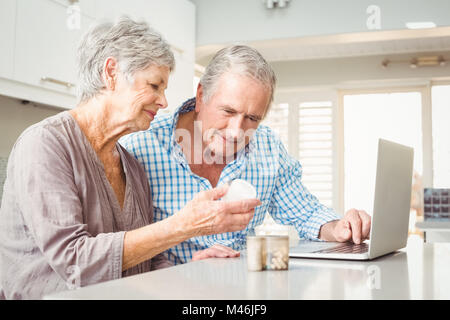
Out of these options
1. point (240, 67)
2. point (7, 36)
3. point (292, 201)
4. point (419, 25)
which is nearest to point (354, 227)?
point (292, 201)

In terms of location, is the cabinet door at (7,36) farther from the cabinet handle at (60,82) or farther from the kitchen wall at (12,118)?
the kitchen wall at (12,118)

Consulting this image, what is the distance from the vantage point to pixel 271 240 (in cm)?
95

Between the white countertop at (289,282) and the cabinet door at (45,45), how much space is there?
1.70 metres

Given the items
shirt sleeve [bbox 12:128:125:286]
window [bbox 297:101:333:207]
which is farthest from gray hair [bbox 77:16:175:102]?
window [bbox 297:101:333:207]

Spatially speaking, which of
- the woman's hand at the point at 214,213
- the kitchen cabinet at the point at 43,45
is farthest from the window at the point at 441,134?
the woman's hand at the point at 214,213

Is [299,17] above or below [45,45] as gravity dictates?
above

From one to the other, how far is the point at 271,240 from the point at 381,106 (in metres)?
4.74

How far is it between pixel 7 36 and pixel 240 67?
130cm

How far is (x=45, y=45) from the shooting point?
2.50 meters

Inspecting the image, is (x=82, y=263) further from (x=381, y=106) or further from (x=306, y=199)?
(x=381, y=106)

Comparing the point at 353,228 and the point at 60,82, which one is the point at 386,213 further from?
the point at 60,82

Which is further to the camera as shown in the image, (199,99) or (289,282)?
(199,99)

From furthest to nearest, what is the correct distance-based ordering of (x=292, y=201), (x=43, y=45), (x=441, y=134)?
(x=441, y=134)
(x=43, y=45)
(x=292, y=201)
